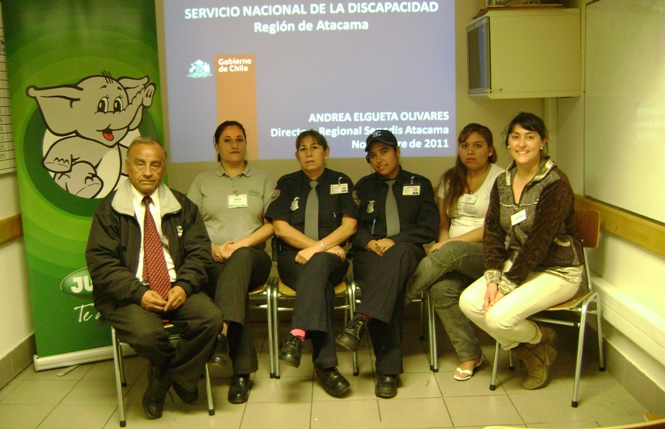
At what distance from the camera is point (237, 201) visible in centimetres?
380

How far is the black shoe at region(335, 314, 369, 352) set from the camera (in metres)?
3.28

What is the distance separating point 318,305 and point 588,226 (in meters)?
1.42

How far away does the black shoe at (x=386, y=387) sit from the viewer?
327 centimetres

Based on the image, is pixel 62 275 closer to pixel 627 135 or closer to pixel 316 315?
pixel 316 315

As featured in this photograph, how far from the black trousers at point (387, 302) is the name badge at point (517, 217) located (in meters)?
0.57

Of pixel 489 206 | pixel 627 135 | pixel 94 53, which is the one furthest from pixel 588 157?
pixel 94 53

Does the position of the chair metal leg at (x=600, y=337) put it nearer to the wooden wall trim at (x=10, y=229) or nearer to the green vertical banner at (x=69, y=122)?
the green vertical banner at (x=69, y=122)

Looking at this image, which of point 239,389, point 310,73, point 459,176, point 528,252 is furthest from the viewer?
point 310,73

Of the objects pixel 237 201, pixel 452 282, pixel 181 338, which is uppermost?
pixel 237 201

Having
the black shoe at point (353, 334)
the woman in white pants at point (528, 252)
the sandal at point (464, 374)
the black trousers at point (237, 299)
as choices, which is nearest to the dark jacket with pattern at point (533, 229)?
the woman in white pants at point (528, 252)

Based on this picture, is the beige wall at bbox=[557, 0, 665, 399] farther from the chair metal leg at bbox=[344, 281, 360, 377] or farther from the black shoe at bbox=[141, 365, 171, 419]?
the black shoe at bbox=[141, 365, 171, 419]

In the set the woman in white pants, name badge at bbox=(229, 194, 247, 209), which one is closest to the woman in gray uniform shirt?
name badge at bbox=(229, 194, 247, 209)

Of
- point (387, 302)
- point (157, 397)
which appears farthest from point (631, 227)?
point (157, 397)

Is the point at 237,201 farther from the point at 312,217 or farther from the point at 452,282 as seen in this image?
the point at 452,282
